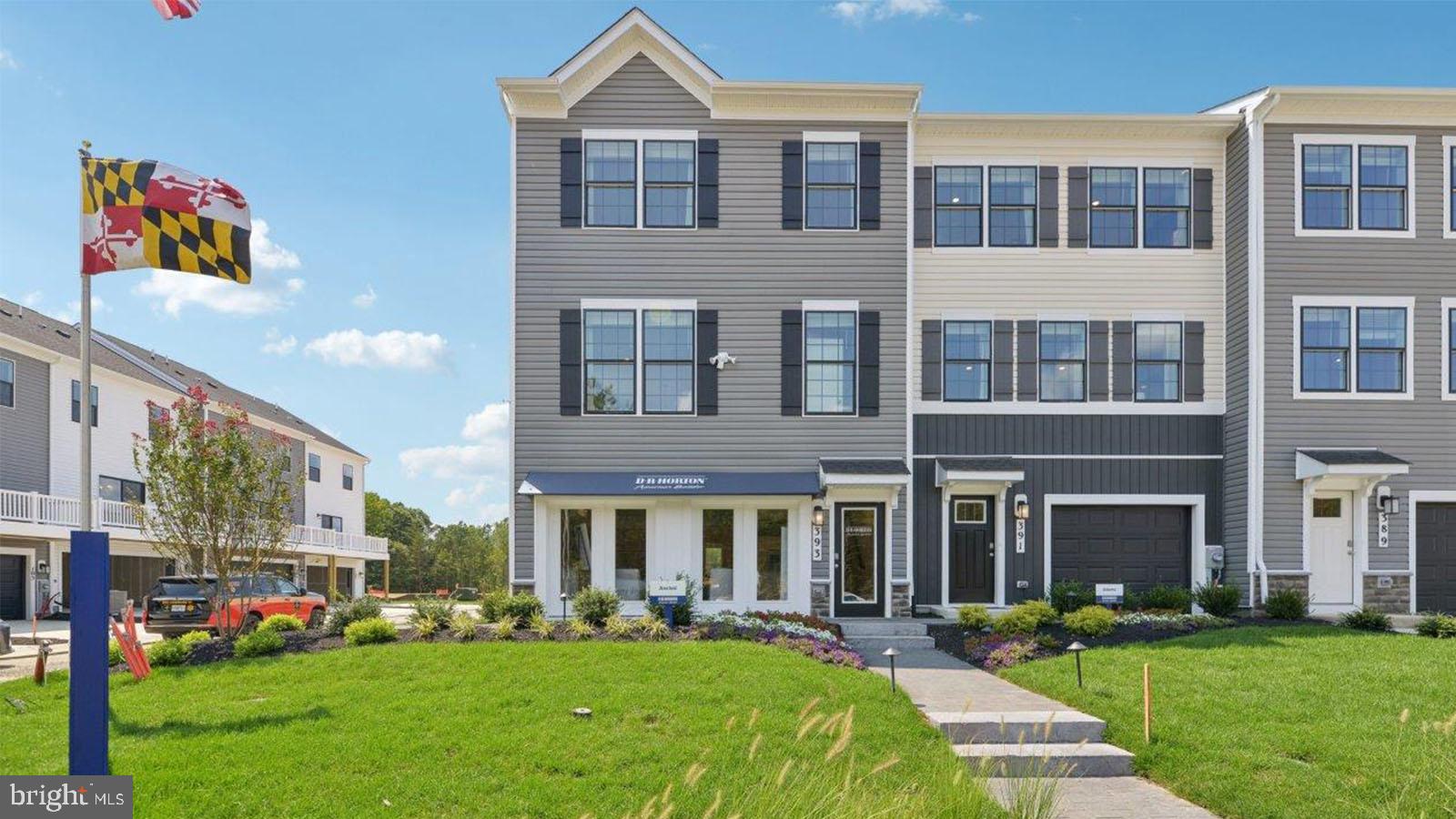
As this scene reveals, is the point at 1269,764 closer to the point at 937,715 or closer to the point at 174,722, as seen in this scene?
the point at 937,715

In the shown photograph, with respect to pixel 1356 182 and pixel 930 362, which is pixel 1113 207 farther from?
pixel 930 362

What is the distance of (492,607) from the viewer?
1398 cm

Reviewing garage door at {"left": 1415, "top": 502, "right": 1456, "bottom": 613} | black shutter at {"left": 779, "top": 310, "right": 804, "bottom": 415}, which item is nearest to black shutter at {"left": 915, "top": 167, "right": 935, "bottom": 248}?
black shutter at {"left": 779, "top": 310, "right": 804, "bottom": 415}

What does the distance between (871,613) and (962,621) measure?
2.24m

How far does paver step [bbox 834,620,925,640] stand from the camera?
1566cm

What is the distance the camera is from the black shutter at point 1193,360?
1825cm

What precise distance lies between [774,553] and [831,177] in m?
6.52

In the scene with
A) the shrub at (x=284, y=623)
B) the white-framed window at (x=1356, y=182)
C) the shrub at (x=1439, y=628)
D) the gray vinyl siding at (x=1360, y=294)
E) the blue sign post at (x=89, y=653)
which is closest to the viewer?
the blue sign post at (x=89, y=653)

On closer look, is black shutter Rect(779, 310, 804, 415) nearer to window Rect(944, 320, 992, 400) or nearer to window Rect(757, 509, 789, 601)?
window Rect(757, 509, 789, 601)

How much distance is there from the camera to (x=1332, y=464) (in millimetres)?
16969

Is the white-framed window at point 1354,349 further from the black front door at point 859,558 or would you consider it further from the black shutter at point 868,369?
the black front door at point 859,558

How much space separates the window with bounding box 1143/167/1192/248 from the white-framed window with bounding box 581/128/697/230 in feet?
27.0

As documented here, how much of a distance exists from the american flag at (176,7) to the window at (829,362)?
423 inches

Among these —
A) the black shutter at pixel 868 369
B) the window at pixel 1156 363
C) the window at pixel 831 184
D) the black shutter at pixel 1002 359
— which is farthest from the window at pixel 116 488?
the window at pixel 1156 363
